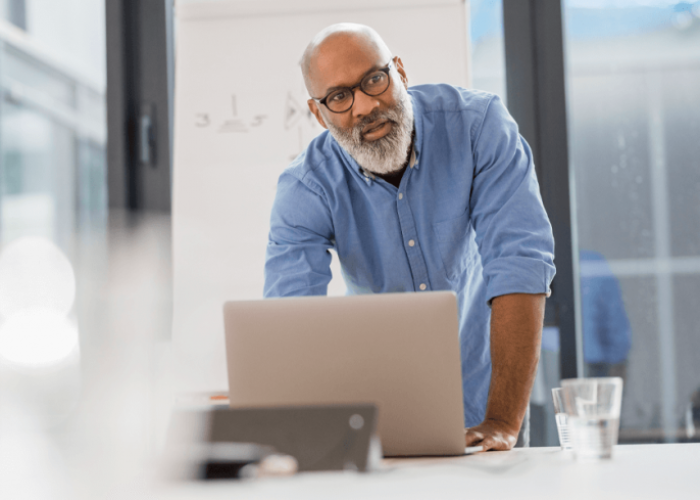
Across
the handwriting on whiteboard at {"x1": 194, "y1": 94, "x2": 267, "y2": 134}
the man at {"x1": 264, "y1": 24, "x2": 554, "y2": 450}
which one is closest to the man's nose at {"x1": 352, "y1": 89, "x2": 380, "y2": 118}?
the man at {"x1": 264, "y1": 24, "x2": 554, "y2": 450}

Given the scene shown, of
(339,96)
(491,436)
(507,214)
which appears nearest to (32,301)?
(339,96)

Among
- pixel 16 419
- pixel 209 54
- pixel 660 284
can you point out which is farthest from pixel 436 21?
pixel 16 419

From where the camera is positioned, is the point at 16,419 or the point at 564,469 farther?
the point at 16,419

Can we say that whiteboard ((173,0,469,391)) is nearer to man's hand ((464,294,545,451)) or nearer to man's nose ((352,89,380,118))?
man's nose ((352,89,380,118))

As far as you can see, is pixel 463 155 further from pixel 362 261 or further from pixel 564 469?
pixel 564 469

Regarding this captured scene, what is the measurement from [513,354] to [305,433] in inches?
25.4

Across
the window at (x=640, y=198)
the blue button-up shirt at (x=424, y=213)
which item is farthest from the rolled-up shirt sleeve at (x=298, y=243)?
the window at (x=640, y=198)

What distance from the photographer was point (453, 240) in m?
1.64

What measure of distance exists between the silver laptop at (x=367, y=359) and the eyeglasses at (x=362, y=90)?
0.72 meters

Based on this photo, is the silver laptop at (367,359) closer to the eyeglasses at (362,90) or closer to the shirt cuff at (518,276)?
the shirt cuff at (518,276)

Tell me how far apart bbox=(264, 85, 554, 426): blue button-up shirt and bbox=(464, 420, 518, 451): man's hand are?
0.45 meters

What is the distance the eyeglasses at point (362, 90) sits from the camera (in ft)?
5.06

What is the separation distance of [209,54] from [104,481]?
1.85 meters

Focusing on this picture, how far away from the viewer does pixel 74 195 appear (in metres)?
2.74
